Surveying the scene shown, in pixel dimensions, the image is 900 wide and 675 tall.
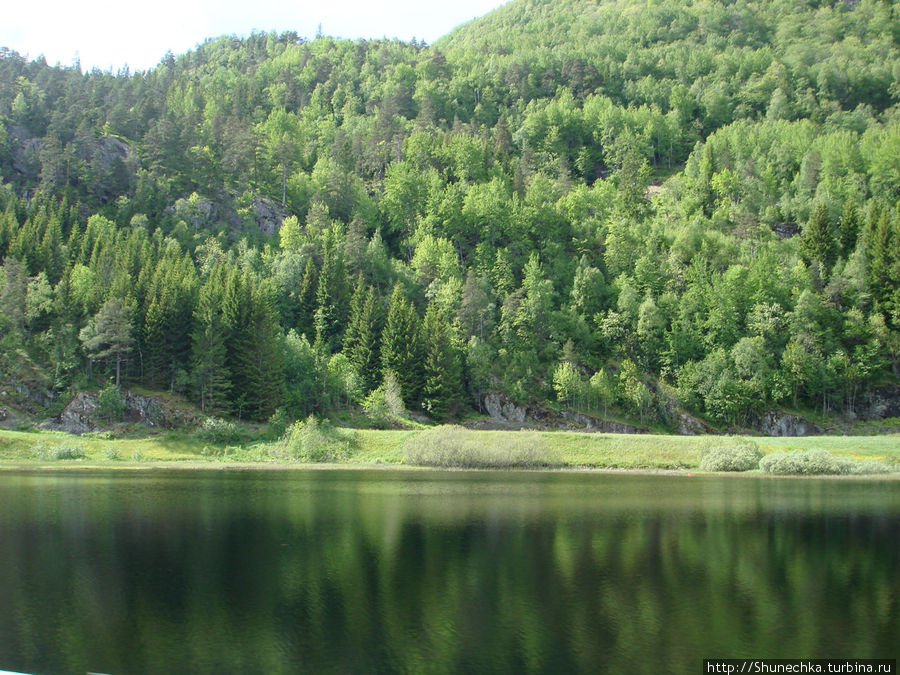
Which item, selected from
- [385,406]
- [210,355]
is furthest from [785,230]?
[210,355]

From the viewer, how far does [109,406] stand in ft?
284

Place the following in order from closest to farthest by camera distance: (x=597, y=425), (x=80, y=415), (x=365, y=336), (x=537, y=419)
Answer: (x=80, y=415) < (x=597, y=425) < (x=537, y=419) < (x=365, y=336)

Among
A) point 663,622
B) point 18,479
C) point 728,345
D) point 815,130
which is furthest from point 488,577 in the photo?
point 815,130

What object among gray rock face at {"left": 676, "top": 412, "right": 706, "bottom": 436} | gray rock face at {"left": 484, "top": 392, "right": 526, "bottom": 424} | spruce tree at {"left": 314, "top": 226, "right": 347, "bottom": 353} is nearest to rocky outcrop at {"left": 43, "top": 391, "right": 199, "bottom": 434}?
spruce tree at {"left": 314, "top": 226, "right": 347, "bottom": 353}

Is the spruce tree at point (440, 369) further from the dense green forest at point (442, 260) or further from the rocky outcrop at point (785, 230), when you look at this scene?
the rocky outcrop at point (785, 230)

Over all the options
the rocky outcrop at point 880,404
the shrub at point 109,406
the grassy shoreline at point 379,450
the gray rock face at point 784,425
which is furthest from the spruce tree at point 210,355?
the rocky outcrop at point 880,404

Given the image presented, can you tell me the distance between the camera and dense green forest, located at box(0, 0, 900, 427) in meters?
97.6

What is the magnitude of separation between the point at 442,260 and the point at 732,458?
220 feet

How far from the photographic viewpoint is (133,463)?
248 feet

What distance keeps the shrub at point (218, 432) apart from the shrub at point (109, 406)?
1050cm

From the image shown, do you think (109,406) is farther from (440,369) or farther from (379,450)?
(440,369)

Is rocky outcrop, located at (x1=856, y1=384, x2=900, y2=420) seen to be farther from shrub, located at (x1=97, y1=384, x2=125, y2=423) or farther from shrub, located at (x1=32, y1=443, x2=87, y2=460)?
shrub, located at (x1=32, y1=443, x2=87, y2=460)

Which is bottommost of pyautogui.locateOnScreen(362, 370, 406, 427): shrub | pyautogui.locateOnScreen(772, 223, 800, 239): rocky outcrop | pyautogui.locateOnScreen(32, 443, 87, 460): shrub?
pyautogui.locateOnScreen(32, 443, 87, 460): shrub

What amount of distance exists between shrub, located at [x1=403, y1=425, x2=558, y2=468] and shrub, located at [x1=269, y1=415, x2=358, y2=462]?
7.35 meters
